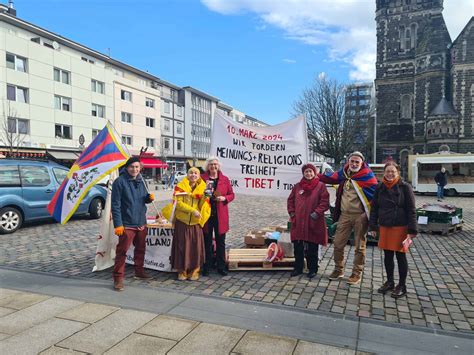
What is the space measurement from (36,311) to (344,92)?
1597 inches

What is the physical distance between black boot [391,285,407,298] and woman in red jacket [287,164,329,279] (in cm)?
112

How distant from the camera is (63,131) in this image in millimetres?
35625

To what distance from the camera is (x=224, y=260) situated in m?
5.67

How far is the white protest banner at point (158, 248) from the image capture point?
5746 mm

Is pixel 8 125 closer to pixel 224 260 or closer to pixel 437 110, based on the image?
pixel 224 260

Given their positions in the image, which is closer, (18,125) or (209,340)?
(209,340)

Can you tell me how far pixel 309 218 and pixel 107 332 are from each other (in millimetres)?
3131

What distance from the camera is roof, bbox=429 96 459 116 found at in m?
37.9

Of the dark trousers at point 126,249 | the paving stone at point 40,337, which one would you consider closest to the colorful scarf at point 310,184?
the dark trousers at point 126,249

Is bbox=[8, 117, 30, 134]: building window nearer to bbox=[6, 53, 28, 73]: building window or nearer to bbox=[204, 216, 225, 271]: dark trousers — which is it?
bbox=[6, 53, 28, 73]: building window

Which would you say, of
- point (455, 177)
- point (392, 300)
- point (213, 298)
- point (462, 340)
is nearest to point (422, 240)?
point (392, 300)

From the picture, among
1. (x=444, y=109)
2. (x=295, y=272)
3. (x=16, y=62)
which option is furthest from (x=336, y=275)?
(x=444, y=109)

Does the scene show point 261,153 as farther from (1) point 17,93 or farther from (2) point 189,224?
(1) point 17,93

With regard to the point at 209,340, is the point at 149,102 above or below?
above
